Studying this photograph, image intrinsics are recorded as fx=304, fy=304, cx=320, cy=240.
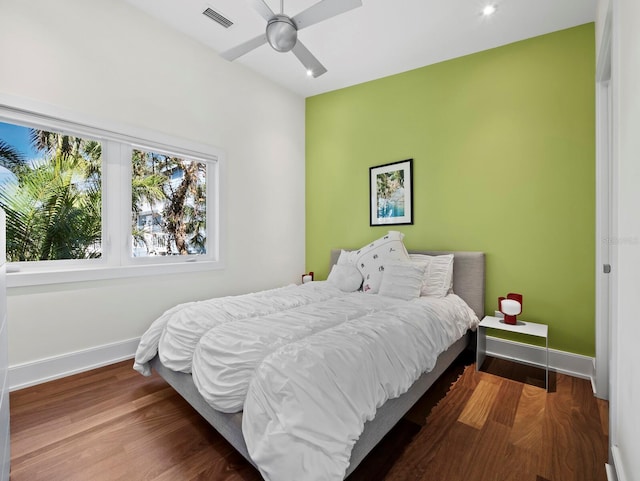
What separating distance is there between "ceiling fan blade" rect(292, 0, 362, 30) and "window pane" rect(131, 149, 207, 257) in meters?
1.88

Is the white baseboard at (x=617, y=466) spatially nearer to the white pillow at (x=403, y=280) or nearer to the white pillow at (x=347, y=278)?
the white pillow at (x=403, y=280)

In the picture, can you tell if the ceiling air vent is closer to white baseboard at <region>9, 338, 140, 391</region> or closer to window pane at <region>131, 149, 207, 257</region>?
window pane at <region>131, 149, 207, 257</region>

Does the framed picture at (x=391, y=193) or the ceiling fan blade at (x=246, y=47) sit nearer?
the ceiling fan blade at (x=246, y=47)

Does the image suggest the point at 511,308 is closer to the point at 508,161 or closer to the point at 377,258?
the point at 377,258

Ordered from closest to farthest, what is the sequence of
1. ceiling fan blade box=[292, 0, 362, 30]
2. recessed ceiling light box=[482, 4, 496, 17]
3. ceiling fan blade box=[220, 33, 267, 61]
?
ceiling fan blade box=[292, 0, 362, 30], ceiling fan blade box=[220, 33, 267, 61], recessed ceiling light box=[482, 4, 496, 17]

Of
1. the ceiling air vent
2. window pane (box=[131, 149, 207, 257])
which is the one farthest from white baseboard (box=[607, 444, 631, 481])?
the ceiling air vent

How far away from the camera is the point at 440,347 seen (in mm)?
2035

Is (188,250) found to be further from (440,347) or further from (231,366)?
(440,347)

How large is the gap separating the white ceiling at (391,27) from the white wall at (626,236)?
4.39 feet

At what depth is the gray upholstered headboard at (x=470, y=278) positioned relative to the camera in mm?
2850

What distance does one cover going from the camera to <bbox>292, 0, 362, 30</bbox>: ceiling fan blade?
1.80 meters

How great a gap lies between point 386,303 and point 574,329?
161 cm

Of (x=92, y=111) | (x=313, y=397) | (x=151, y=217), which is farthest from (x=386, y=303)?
(x=92, y=111)

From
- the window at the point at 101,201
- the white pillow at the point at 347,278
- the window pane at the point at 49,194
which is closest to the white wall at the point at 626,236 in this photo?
the white pillow at the point at 347,278
